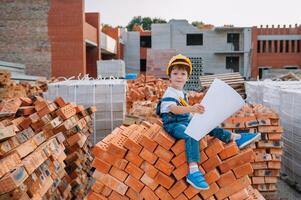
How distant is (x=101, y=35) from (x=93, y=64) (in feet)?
6.94

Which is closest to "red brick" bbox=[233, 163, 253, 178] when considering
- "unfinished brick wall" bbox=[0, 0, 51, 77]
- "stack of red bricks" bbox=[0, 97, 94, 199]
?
"stack of red bricks" bbox=[0, 97, 94, 199]

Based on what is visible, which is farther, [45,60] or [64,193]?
[45,60]

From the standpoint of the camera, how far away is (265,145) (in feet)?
22.6

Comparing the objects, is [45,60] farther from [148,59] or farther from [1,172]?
[1,172]

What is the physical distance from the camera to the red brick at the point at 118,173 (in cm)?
441

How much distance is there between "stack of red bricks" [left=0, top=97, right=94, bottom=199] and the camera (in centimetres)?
412

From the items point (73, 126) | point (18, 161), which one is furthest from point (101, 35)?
point (18, 161)

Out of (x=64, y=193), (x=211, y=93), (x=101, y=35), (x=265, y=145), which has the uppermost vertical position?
(x=101, y=35)

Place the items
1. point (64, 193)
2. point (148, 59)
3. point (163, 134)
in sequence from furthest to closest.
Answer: point (148, 59) → point (64, 193) → point (163, 134)

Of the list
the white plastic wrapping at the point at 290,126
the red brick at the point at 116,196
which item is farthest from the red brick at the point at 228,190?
the white plastic wrapping at the point at 290,126

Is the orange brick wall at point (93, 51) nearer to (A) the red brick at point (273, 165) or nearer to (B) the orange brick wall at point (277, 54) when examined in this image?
(B) the orange brick wall at point (277, 54)

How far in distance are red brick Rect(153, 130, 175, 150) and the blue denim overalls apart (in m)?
0.07

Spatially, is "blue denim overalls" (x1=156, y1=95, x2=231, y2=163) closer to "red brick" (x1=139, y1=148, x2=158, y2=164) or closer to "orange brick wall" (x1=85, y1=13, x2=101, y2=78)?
"red brick" (x1=139, y1=148, x2=158, y2=164)

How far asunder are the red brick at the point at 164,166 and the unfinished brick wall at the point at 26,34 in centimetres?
2164
